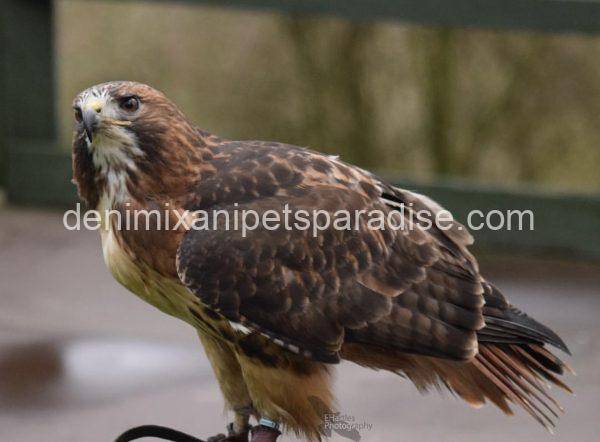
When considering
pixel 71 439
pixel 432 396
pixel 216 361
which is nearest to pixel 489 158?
pixel 432 396

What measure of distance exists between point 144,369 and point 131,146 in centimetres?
219

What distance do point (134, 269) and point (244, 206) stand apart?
1.17 feet

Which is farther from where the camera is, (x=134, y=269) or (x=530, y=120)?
(x=530, y=120)

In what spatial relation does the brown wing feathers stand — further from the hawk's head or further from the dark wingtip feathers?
the hawk's head

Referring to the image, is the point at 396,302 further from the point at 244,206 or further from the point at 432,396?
the point at 432,396

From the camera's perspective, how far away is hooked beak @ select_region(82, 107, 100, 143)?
3.08 m

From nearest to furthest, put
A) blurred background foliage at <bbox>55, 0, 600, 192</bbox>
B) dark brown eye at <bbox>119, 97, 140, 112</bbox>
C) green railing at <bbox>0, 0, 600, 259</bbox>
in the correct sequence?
dark brown eye at <bbox>119, 97, 140, 112</bbox>
green railing at <bbox>0, 0, 600, 259</bbox>
blurred background foliage at <bbox>55, 0, 600, 192</bbox>

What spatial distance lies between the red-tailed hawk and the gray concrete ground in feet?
3.69

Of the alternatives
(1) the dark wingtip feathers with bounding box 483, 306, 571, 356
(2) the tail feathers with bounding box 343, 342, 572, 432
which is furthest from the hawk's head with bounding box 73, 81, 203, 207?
(1) the dark wingtip feathers with bounding box 483, 306, 571, 356

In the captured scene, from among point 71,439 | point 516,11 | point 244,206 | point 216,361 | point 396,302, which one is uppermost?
point 516,11

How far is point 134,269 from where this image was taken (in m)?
3.31

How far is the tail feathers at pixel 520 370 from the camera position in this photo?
11.4 feet

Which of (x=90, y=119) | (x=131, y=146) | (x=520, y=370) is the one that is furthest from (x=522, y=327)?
(x=90, y=119)

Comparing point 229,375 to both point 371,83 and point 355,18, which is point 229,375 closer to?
point 355,18
